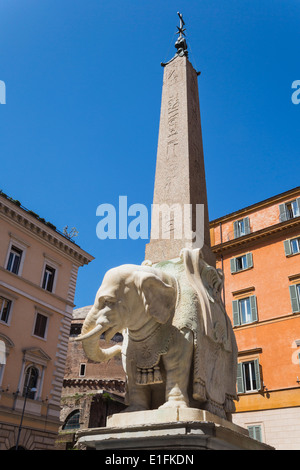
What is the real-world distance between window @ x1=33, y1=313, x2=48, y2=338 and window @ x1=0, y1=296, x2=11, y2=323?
5.35ft

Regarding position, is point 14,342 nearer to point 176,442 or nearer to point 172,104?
point 172,104

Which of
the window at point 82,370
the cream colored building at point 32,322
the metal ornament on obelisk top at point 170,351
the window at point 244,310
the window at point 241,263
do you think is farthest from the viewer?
the window at point 82,370

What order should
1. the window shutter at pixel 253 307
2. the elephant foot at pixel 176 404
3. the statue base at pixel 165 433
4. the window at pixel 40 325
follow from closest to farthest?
1. the statue base at pixel 165 433
2. the elephant foot at pixel 176 404
3. the window shutter at pixel 253 307
4. the window at pixel 40 325

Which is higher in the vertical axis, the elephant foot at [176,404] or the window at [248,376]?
the window at [248,376]

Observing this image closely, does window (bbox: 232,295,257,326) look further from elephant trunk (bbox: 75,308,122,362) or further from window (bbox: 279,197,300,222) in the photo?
elephant trunk (bbox: 75,308,122,362)

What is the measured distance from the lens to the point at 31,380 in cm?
1844

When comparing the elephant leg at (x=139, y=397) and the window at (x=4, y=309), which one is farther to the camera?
the window at (x=4, y=309)

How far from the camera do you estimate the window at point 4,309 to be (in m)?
18.0

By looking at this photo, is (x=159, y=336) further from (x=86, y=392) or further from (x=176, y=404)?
(x=86, y=392)

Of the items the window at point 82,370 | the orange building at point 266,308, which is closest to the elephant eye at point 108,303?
the orange building at point 266,308

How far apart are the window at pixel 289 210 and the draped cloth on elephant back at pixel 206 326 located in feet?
49.5

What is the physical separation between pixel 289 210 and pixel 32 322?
12109 millimetres

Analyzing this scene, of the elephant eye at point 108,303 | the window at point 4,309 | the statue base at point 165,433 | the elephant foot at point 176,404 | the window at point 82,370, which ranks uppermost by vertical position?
the window at point 82,370

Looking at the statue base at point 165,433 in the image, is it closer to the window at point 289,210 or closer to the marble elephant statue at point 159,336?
the marble elephant statue at point 159,336
